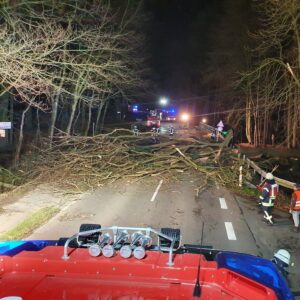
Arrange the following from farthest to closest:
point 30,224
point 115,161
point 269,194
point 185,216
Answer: point 115,161
point 185,216
point 269,194
point 30,224

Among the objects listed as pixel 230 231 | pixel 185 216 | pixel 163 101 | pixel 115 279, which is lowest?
pixel 230 231

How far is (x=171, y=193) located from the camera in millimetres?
17422

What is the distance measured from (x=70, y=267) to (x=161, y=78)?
97947mm

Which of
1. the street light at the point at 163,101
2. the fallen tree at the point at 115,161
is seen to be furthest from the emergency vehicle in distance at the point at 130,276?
the street light at the point at 163,101

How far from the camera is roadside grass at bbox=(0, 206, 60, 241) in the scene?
34.6 ft

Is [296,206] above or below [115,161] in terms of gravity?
below

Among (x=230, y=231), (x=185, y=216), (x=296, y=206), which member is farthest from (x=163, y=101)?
(x=230, y=231)

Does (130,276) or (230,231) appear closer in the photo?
(130,276)

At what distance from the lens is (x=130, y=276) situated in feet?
12.3

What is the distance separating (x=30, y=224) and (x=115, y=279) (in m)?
8.44

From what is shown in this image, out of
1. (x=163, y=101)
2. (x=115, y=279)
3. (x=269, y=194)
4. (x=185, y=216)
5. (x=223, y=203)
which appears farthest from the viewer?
(x=163, y=101)

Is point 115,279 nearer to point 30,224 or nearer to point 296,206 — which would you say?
point 30,224

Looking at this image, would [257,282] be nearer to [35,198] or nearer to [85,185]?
[35,198]

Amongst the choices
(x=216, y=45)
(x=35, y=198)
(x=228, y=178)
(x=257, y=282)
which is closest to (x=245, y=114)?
(x=216, y=45)
